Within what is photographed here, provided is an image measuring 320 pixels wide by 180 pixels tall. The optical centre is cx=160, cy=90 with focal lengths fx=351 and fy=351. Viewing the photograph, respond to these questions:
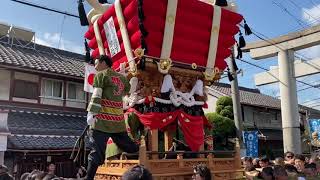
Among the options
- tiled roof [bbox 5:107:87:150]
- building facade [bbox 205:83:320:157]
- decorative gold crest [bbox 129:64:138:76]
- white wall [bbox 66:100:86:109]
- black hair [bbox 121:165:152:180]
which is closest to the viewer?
black hair [bbox 121:165:152:180]

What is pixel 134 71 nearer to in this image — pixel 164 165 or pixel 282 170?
pixel 164 165

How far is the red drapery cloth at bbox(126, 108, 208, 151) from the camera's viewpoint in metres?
6.02

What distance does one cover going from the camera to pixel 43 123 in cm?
1493

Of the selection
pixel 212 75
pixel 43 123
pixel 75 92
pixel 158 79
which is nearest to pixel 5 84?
pixel 43 123

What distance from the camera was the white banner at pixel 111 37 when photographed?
21.2ft

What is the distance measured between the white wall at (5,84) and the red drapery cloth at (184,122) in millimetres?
10357

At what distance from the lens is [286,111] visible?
42.5 feet

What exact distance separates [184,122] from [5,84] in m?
11.1

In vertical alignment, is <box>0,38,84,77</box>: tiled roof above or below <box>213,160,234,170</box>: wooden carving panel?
above

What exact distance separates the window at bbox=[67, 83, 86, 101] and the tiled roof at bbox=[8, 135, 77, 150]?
3.29 m

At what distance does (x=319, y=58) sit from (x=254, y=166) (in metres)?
8.18

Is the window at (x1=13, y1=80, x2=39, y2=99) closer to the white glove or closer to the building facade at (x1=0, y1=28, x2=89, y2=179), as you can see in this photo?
the building facade at (x1=0, y1=28, x2=89, y2=179)

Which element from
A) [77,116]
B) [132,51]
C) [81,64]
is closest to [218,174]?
[132,51]

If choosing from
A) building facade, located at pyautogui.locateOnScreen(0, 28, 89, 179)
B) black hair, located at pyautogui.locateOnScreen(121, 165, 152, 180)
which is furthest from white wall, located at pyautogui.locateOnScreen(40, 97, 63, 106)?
black hair, located at pyautogui.locateOnScreen(121, 165, 152, 180)
